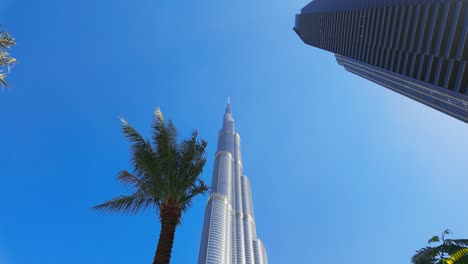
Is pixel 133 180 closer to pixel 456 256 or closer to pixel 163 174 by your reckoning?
pixel 163 174

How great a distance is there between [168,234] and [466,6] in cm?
3440

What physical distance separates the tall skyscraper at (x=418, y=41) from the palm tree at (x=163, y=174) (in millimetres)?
30485

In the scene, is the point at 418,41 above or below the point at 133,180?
above

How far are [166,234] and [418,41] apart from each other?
41402 mm

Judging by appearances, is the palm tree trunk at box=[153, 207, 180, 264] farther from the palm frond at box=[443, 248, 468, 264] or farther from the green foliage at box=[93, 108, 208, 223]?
the palm frond at box=[443, 248, 468, 264]

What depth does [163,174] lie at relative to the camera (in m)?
16.4

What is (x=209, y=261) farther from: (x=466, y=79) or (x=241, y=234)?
(x=466, y=79)

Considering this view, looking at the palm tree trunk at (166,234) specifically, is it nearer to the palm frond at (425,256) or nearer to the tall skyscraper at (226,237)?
the palm frond at (425,256)

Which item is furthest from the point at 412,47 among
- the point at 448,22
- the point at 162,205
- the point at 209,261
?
the point at 209,261

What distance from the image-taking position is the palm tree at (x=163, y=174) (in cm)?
1581

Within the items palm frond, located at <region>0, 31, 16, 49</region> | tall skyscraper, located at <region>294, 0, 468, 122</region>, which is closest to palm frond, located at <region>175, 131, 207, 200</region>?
palm frond, located at <region>0, 31, 16, 49</region>

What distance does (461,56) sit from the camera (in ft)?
117

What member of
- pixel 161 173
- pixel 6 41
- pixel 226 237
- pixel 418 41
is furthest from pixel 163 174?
pixel 226 237

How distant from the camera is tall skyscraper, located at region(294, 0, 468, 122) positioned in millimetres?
36438
